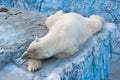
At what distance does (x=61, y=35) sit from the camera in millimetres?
2936

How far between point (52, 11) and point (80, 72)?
3.91 meters

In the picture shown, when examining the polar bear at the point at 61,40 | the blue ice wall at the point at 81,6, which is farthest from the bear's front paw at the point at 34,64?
the blue ice wall at the point at 81,6

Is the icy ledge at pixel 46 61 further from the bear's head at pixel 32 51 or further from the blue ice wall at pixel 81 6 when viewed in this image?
the blue ice wall at pixel 81 6

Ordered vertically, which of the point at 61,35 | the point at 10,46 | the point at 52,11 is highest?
the point at 61,35

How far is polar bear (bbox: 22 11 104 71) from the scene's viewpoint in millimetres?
2805

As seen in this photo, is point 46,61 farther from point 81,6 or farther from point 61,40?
point 81,6

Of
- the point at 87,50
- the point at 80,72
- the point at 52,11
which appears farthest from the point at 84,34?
the point at 52,11

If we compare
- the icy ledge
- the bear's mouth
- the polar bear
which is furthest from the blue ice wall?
the bear's mouth

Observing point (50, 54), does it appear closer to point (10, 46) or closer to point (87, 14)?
point (10, 46)

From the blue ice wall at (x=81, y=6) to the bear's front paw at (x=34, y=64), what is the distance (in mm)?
3576

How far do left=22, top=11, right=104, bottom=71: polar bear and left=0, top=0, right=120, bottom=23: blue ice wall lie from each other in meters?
2.77

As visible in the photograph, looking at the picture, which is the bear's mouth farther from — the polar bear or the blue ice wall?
the blue ice wall

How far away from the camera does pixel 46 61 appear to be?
9.75 ft

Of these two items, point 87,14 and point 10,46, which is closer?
point 10,46
